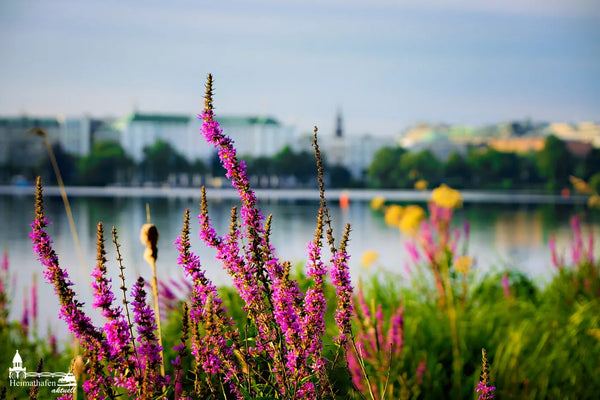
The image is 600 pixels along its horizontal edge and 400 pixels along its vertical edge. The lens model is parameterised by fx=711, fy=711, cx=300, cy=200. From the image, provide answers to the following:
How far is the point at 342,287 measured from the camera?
142 cm

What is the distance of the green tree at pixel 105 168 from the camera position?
9300 cm

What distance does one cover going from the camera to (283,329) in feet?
4.60

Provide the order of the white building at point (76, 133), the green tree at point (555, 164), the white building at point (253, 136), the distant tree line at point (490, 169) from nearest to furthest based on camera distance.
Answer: the green tree at point (555, 164) < the distant tree line at point (490, 169) < the white building at point (253, 136) < the white building at point (76, 133)

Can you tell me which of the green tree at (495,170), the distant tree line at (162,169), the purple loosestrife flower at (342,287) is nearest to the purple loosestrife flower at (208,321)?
the purple loosestrife flower at (342,287)

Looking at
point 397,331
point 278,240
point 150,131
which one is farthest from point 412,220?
point 150,131

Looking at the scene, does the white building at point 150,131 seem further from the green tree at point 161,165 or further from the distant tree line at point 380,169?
the green tree at point 161,165

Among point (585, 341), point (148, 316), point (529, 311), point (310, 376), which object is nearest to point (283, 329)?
point (310, 376)

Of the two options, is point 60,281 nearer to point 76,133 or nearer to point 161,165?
point 161,165

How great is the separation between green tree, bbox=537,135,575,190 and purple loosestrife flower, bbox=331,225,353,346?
291 feet

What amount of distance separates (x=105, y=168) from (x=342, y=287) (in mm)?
98669

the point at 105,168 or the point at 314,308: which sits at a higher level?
the point at 105,168

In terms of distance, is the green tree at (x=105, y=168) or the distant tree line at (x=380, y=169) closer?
the distant tree line at (x=380, y=169)


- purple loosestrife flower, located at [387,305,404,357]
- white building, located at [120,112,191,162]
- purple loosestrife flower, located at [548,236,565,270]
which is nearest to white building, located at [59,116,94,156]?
white building, located at [120,112,191,162]

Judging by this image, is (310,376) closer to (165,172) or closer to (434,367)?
(434,367)
